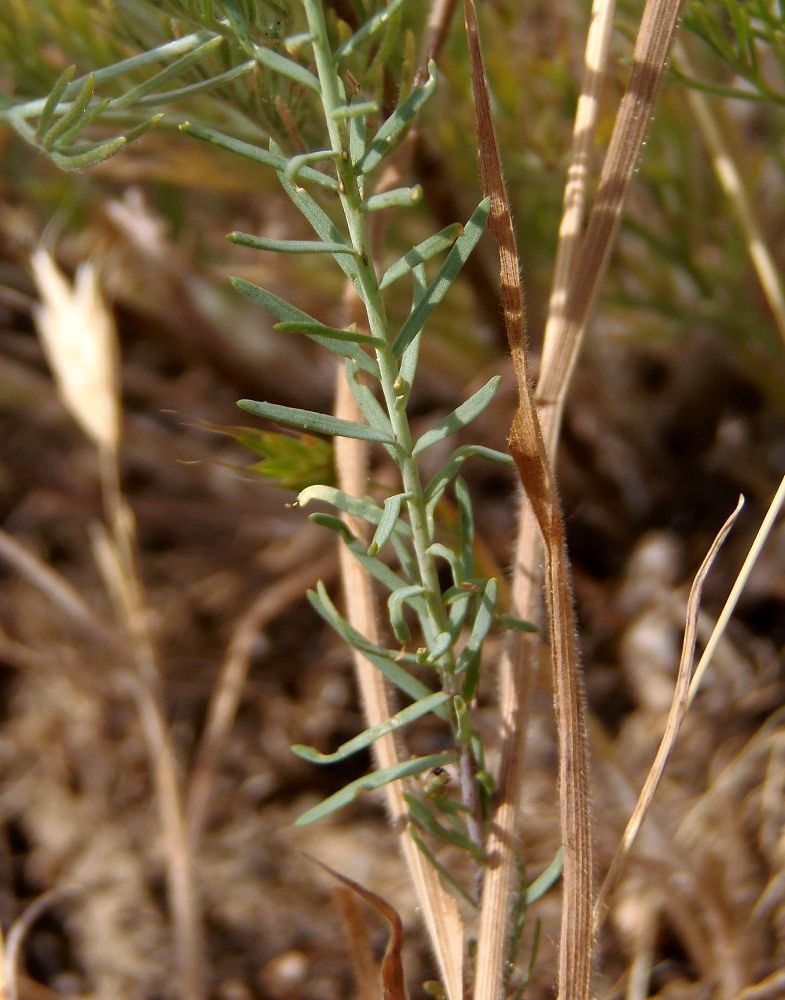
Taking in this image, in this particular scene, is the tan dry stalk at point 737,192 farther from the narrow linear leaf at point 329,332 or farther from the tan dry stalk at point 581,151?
the narrow linear leaf at point 329,332

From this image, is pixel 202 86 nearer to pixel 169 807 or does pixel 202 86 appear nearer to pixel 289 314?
pixel 289 314

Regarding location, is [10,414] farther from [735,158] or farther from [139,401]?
[735,158]

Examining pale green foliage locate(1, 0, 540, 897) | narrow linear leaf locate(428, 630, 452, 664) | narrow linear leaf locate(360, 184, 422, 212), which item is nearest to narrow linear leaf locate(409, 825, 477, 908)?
pale green foliage locate(1, 0, 540, 897)

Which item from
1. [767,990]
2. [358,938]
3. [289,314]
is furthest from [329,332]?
[767,990]

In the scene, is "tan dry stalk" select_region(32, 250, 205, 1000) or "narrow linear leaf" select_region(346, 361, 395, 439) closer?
"narrow linear leaf" select_region(346, 361, 395, 439)

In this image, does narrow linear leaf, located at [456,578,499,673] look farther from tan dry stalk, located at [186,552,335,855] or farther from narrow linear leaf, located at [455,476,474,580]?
tan dry stalk, located at [186,552,335,855]
